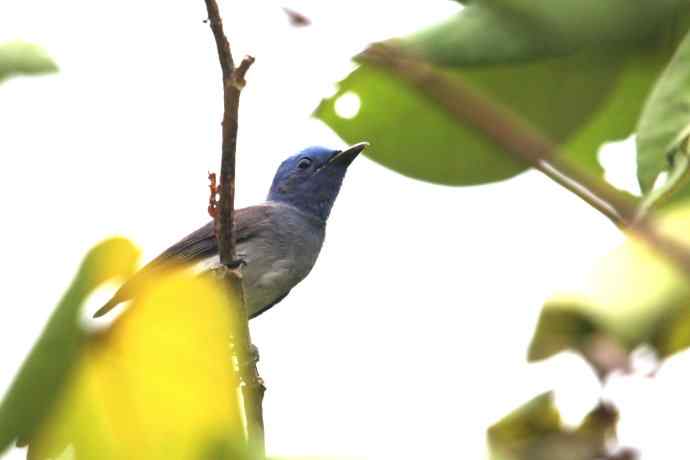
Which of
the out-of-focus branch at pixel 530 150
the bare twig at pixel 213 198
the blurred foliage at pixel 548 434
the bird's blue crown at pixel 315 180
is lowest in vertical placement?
the blurred foliage at pixel 548 434

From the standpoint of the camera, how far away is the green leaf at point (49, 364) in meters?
0.60

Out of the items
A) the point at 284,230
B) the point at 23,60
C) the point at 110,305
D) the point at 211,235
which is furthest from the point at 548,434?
the point at 284,230

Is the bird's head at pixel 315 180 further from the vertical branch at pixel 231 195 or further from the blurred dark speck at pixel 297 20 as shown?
the blurred dark speck at pixel 297 20

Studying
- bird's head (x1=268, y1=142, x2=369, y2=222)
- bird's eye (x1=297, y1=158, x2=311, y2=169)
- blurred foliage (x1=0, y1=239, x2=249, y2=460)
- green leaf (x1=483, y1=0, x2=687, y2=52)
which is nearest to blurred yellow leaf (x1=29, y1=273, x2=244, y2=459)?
blurred foliage (x1=0, y1=239, x2=249, y2=460)

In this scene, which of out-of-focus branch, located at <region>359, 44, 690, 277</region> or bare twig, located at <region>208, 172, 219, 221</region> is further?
bare twig, located at <region>208, 172, 219, 221</region>

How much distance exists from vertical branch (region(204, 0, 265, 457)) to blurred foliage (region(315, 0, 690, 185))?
0.14 meters

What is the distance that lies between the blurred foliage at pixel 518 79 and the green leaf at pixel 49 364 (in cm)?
37

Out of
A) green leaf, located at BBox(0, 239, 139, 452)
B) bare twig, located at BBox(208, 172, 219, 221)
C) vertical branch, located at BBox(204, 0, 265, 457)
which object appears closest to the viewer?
green leaf, located at BBox(0, 239, 139, 452)

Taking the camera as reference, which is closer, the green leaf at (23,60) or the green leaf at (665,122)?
the green leaf at (23,60)

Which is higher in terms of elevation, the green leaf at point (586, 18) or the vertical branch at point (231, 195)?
the vertical branch at point (231, 195)

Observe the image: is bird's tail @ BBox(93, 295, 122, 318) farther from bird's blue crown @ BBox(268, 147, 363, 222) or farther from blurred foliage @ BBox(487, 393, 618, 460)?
bird's blue crown @ BBox(268, 147, 363, 222)

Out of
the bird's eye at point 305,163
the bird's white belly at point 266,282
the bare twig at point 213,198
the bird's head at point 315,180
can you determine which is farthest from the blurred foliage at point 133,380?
the bird's eye at point 305,163

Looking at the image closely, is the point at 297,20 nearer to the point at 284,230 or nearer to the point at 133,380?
the point at 133,380

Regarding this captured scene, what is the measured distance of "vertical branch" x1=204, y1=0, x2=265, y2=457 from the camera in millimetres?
1135
